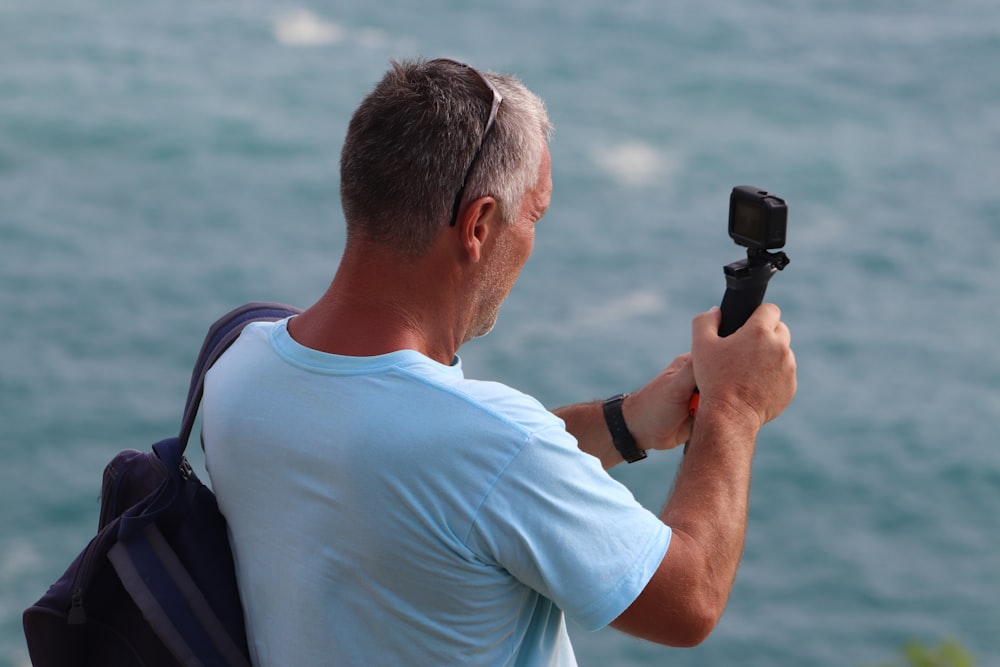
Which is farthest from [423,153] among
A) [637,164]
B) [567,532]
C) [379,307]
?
[637,164]

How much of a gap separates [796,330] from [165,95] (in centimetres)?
1560

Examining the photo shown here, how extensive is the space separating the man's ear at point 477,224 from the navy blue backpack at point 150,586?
0.48m

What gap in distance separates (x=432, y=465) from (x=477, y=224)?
1.21 feet

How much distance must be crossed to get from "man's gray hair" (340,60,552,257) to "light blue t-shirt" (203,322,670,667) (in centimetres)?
19

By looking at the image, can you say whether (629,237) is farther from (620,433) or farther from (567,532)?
(567,532)

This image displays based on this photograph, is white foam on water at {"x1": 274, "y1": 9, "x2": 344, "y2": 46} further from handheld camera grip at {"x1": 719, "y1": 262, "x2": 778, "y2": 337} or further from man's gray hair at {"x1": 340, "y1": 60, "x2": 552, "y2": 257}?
man's gray hair at {"x1": 340, "y1": 60, "x2": 552, "y2": 257}

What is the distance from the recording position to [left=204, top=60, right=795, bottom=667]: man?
5.90 feet

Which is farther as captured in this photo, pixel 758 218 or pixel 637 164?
pixel 637 164

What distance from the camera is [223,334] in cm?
217

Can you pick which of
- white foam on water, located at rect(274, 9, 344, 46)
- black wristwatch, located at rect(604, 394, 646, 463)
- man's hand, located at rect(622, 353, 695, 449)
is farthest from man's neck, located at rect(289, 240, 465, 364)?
white foam on water, located at rect(274, 9, 344, 46)

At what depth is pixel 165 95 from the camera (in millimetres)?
31656

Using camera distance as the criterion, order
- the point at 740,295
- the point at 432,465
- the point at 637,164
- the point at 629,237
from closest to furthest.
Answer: the point at 432,465 → the point at 740,295 → the point at 629,237 → the point at 637,164

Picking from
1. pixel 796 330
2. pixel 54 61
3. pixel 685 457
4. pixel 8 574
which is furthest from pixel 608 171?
pixel 685 457

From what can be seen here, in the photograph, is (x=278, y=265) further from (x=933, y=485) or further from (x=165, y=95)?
(x=933, y=485)
